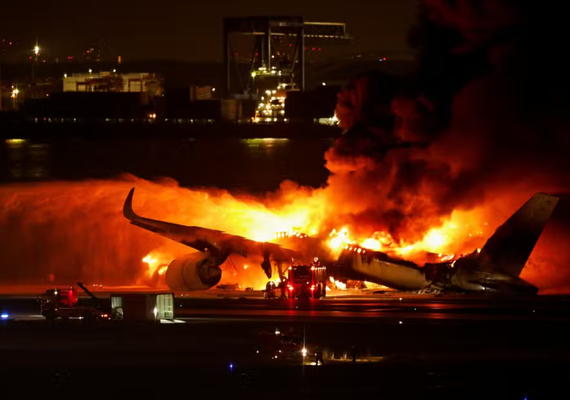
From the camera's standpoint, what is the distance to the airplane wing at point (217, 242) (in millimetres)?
60188

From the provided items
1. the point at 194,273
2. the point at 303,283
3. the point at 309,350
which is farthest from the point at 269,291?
the point at 309,350

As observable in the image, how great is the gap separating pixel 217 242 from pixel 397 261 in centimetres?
984

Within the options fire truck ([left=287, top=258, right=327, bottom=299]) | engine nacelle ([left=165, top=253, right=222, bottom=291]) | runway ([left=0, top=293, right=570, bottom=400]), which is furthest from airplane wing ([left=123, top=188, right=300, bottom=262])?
runway ([left=0, top=293, right=570, bottom=400])

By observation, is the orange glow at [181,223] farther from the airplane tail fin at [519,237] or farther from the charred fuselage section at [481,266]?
the airplane tail fin at [519,237]

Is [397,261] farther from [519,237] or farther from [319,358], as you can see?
[319,358]

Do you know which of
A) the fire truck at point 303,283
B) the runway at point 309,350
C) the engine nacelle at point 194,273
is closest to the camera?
the runway at point 309,350

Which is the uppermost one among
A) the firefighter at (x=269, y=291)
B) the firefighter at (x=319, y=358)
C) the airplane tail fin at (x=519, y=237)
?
the airplane tail fin at (x=519, y=237)

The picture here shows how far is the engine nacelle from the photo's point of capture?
6016 centimetres

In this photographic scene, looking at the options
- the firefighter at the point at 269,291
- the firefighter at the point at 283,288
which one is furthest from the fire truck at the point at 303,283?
the firefighter at the point at 269,291

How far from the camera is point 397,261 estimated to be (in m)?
58.4

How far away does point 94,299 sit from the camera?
52344 mm

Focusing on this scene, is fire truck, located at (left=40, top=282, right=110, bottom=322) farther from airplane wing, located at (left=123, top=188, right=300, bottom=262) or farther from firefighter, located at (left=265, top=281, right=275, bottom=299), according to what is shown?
airplane wing, located at (left=123, top=188, right=300, bottom=262)

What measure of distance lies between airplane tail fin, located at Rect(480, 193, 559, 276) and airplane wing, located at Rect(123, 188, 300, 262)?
10.7 metres

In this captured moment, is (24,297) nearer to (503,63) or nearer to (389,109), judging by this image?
(389,109)
